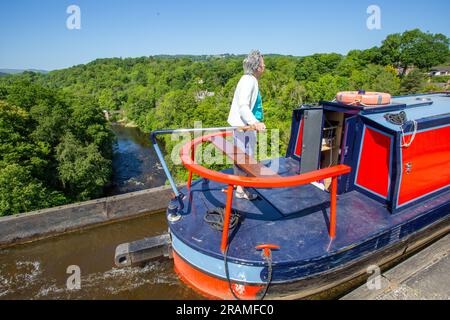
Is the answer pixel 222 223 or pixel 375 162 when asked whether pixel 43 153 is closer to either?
pixel 222 223

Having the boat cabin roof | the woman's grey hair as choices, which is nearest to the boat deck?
the boat cabin roof

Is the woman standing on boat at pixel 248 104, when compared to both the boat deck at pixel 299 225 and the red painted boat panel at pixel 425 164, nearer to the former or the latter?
the boat deck at pixel 299 225

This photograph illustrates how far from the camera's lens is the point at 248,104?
10.9ft

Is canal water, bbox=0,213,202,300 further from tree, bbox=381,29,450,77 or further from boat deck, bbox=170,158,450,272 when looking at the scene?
tree, bbox=381,29,450,77

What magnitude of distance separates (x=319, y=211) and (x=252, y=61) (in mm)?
2451

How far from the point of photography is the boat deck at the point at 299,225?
3213 mm

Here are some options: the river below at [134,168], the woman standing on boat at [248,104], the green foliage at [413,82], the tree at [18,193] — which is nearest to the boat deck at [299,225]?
the woman standing on boat at [248,104]

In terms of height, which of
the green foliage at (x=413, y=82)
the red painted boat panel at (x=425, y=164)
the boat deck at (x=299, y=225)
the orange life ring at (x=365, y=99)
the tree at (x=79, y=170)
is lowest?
the tree at (x=79, y=170)

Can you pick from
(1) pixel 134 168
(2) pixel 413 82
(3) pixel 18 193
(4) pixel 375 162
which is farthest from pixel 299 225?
(2) pixel 413 82

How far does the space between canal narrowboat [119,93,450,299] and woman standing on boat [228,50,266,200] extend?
20 cm

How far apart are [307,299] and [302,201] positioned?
145cm

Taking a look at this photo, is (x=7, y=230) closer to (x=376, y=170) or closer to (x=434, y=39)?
(x=376, y=170)

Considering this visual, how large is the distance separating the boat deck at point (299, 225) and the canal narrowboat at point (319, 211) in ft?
0.05

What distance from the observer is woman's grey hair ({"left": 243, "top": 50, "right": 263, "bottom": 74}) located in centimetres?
340
